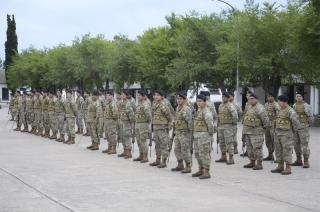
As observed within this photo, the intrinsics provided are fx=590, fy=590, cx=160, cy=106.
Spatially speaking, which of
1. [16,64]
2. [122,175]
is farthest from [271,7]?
[16,64]

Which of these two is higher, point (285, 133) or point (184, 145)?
point (285, 133)

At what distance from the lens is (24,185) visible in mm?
11586

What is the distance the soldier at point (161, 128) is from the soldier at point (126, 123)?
74.0 inches

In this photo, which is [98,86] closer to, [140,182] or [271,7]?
[271,7]

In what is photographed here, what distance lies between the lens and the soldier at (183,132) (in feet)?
43.7

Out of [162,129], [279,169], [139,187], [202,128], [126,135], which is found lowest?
[139,187]

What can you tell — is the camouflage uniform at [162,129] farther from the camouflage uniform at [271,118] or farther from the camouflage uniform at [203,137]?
the camouflage uniform at [271,118]

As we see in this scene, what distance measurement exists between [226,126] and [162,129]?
1.97 metres

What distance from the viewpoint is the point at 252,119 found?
46.2 ft

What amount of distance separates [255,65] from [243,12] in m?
3.98

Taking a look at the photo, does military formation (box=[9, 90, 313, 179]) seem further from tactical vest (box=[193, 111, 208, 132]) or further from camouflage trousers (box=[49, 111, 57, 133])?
camouflage trousers (box=[49, 111, 57, 133])

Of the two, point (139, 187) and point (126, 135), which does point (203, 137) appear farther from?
point (126, 135)

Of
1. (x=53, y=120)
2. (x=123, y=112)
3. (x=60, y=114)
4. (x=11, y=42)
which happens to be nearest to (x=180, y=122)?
(x=123, y=112)

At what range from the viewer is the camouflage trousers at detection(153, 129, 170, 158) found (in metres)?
14.4
